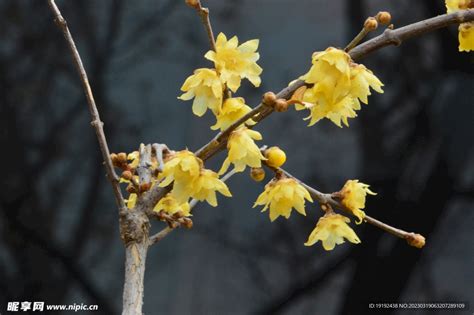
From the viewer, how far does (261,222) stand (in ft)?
7.04

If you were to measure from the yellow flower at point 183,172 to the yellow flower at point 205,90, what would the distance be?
0.14 feet

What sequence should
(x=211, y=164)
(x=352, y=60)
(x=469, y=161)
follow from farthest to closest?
(x=469, y=161), (x=211, y=164), (x=352, y=60)

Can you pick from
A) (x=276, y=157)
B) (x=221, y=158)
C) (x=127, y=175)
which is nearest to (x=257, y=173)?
(x=276, y=157)

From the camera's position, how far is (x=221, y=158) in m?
2.10

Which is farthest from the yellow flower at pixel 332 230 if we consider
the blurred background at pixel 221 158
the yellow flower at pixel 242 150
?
the blurred background at pixel 221 158

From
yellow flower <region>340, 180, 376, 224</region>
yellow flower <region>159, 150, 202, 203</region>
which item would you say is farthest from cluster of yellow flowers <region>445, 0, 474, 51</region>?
yellow flower <region>159, 150, 202, 203</region>

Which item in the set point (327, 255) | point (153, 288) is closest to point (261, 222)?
point (327, 255)

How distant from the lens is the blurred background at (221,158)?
2123mm

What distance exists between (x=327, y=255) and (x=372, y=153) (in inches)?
13.6

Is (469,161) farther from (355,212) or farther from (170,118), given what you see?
(355,212)

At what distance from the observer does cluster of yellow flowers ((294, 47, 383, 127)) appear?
Result: 0.59 meters

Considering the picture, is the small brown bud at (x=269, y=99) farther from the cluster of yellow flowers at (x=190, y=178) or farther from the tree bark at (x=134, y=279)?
the tree bark at (x=134, y=279)

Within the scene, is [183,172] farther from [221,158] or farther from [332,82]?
[221,158]

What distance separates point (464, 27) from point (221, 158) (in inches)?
58.3
